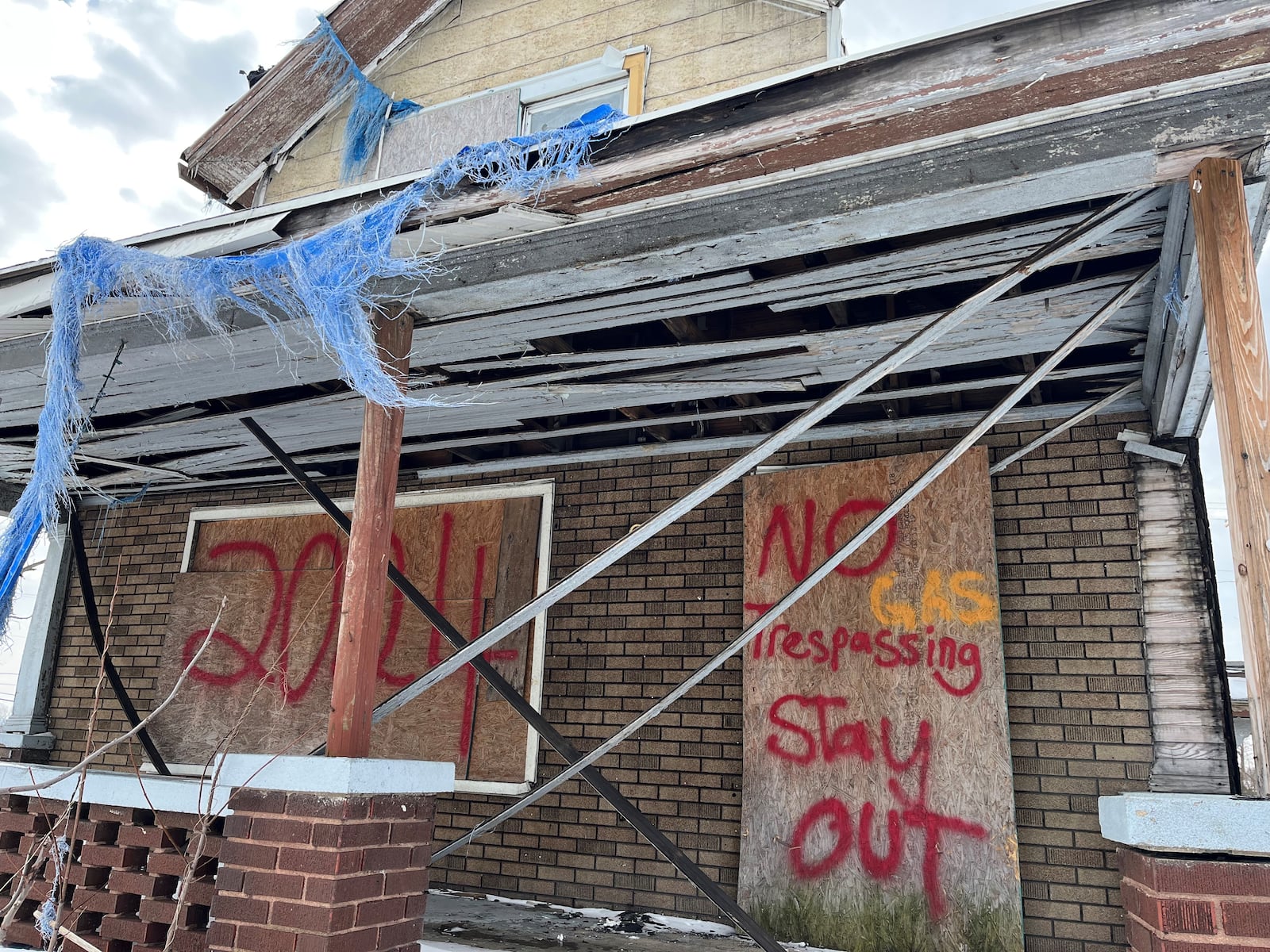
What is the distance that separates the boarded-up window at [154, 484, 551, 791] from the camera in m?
5.53

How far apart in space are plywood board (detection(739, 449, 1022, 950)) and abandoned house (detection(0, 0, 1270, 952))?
2cm

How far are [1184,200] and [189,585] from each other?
6600 millimetres

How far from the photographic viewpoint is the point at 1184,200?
278 cm

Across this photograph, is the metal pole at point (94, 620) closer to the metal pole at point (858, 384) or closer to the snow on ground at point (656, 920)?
the snow on ground at point (656, 920)

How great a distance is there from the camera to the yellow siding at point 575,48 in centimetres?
601

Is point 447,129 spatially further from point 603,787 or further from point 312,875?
point 312,875

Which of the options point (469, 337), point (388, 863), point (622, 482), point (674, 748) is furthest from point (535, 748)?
point (469, 337)

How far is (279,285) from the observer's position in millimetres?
3281

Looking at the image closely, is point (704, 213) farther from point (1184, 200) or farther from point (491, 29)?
point (491, 29)

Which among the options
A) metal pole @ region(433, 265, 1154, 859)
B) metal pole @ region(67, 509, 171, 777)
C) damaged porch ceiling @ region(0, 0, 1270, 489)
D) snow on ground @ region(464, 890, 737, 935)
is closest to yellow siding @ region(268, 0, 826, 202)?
damaged porch ceiling @ region(0, 0, 1270, 489)

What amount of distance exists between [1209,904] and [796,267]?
2.45 m

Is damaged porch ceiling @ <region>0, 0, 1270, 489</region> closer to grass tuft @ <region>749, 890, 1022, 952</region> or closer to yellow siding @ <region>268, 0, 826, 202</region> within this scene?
yellow siding @ <region>268, 0, 826, 202</region>

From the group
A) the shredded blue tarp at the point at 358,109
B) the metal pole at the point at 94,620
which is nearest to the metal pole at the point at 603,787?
the metal pole at the point at 94,620

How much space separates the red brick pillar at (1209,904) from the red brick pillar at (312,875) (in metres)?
2.34
